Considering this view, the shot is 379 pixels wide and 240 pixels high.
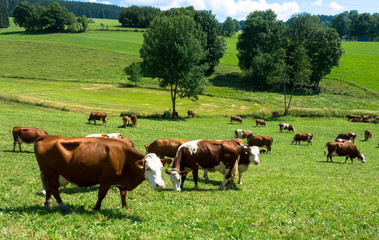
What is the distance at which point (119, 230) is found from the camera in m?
7.73

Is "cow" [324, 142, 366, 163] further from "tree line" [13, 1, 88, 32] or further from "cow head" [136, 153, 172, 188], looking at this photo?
"tree line" [13, 1, 88, 32]

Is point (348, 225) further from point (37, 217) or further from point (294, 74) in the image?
point (294, 74)

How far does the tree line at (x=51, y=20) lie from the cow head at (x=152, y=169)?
6255 inches

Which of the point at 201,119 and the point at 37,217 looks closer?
the point at 37,217

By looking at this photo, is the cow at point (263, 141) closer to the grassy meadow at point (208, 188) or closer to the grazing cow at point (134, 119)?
the grassy meadow at point (208, 188)

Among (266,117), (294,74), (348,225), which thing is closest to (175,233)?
(348,225)

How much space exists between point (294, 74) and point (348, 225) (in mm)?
52287

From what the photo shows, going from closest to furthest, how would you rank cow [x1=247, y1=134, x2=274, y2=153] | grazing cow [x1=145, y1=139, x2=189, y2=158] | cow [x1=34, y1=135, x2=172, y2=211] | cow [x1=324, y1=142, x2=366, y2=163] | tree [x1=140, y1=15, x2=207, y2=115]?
1. cow [x1=34, y1=135, x2=172, y2=211]
2. grazing cow [x1=145, y1=139, x2=189, y2=158]
3. cow [x1=324, y1=142, x2=366, y2=163]
4. cow [x1=247, y1=134, x2=274, y2=153]
5. tree [x1=140, y1=15, x2=207, y2=115]

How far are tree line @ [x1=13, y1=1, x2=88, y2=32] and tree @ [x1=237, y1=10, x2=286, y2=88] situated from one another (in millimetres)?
102419

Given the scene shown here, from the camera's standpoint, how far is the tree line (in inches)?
5674

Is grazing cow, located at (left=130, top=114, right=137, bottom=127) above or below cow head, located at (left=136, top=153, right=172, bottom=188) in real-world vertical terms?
below

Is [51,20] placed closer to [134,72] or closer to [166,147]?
[134,72]

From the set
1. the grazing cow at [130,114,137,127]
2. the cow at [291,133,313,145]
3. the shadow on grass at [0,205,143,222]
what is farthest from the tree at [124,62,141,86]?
the shadow on grass at [0,205,143,222]

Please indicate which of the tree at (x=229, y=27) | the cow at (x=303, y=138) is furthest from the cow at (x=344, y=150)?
the tree at (x=229, y=27)
